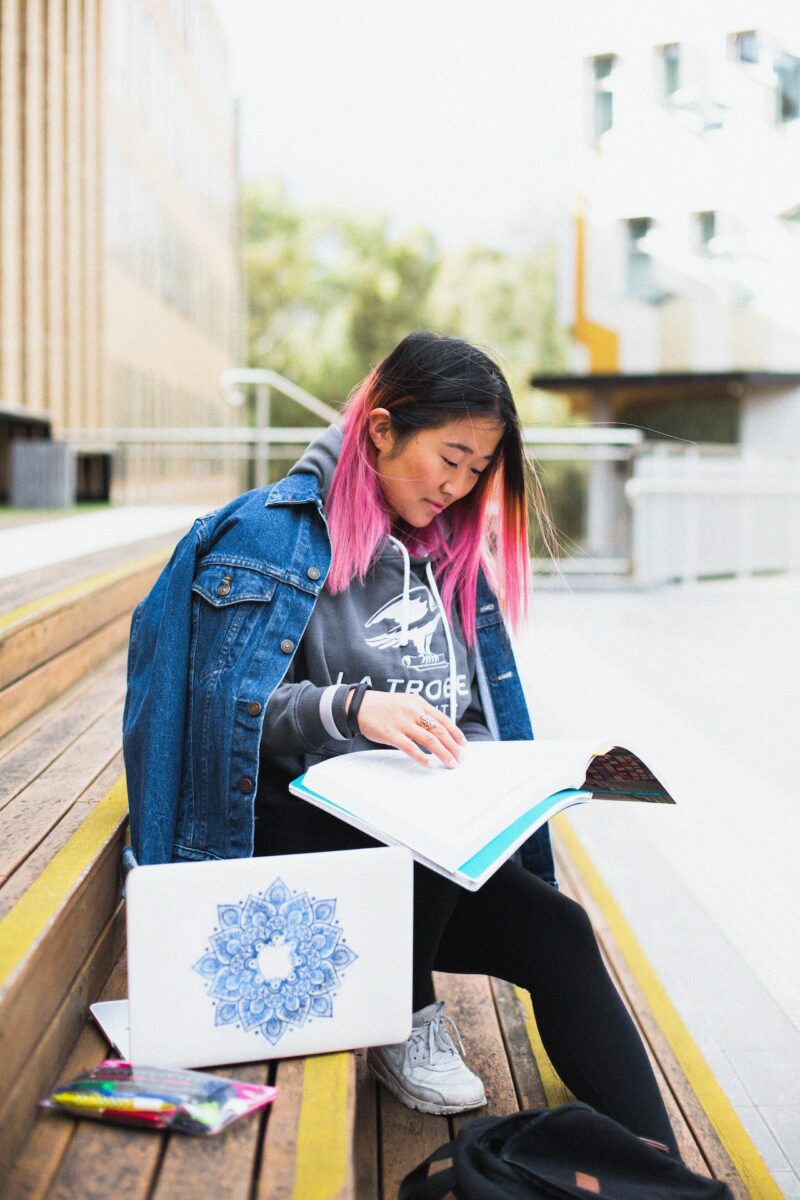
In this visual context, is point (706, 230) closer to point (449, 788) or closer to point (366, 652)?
point (366, 652)

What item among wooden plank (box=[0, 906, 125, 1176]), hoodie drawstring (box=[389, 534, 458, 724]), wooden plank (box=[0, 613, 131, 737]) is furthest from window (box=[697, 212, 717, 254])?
wooden plank (box=[0, 906, 125, 1176])

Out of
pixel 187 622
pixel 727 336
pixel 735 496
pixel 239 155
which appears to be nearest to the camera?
pixel 187 622

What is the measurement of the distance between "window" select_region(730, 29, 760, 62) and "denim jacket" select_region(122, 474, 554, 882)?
58.9ft

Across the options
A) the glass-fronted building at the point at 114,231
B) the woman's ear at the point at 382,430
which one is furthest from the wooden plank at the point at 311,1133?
the glass-fronted building at the point at 114,231

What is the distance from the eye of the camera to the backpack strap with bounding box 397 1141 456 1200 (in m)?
1.73

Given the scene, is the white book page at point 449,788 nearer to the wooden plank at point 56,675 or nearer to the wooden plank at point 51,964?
the wooden plank at point 51,964

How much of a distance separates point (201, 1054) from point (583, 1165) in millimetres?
590

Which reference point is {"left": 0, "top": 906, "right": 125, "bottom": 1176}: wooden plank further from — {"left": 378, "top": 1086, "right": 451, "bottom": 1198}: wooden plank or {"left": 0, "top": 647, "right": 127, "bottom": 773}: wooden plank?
{"left": 0, "top": 647, "right": 127, "bottom": 773}: wooden plank

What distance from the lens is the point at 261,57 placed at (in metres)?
60.9

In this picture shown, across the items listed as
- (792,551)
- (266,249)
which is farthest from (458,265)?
(792,551)

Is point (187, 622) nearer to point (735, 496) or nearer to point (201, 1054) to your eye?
point (201, 1054)

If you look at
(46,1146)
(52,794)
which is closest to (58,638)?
(52,794)

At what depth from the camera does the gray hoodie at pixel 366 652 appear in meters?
2.00

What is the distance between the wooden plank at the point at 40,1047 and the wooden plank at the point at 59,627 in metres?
1.16
